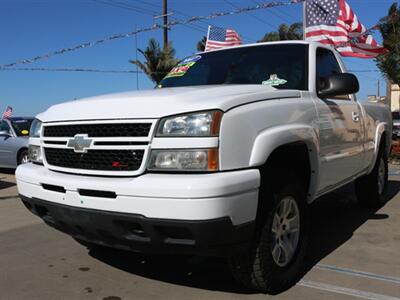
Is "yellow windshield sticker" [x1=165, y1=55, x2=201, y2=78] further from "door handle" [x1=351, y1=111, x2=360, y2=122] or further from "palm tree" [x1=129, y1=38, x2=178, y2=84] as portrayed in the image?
"palm tree" [x1=129, y1=38, x2=178, y2=84]

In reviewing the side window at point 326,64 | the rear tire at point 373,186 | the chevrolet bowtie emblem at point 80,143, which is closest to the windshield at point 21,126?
the rear tire at point 373,186

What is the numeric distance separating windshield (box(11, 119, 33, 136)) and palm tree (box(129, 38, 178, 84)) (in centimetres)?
1454

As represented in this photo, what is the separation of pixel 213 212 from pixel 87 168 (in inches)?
40.1

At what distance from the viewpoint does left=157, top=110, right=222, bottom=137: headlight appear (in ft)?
10.1

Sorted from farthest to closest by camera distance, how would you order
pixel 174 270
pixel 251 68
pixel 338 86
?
pixel 251 68, pixel 338 86, pixel 174 270

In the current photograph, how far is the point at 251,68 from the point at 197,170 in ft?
6.47

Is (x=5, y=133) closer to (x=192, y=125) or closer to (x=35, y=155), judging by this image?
(x=35, y=155)

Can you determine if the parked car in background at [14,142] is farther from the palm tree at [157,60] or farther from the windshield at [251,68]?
the palm tree at [157,60]

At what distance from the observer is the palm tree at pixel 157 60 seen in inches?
1073

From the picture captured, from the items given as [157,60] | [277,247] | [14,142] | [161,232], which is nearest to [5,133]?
[14,142]

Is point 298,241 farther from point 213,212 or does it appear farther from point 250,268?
point 213,212

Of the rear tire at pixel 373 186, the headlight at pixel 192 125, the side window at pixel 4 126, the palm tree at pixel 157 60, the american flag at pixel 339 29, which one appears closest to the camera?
the headlight at pixel 192 125

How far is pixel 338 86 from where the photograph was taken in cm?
441

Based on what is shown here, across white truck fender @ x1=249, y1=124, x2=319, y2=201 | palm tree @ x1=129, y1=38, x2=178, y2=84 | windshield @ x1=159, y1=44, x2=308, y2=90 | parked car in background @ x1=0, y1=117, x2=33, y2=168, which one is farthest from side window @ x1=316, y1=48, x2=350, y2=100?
palm tree @ x1=129, y1=38, x2=178, y2=84
